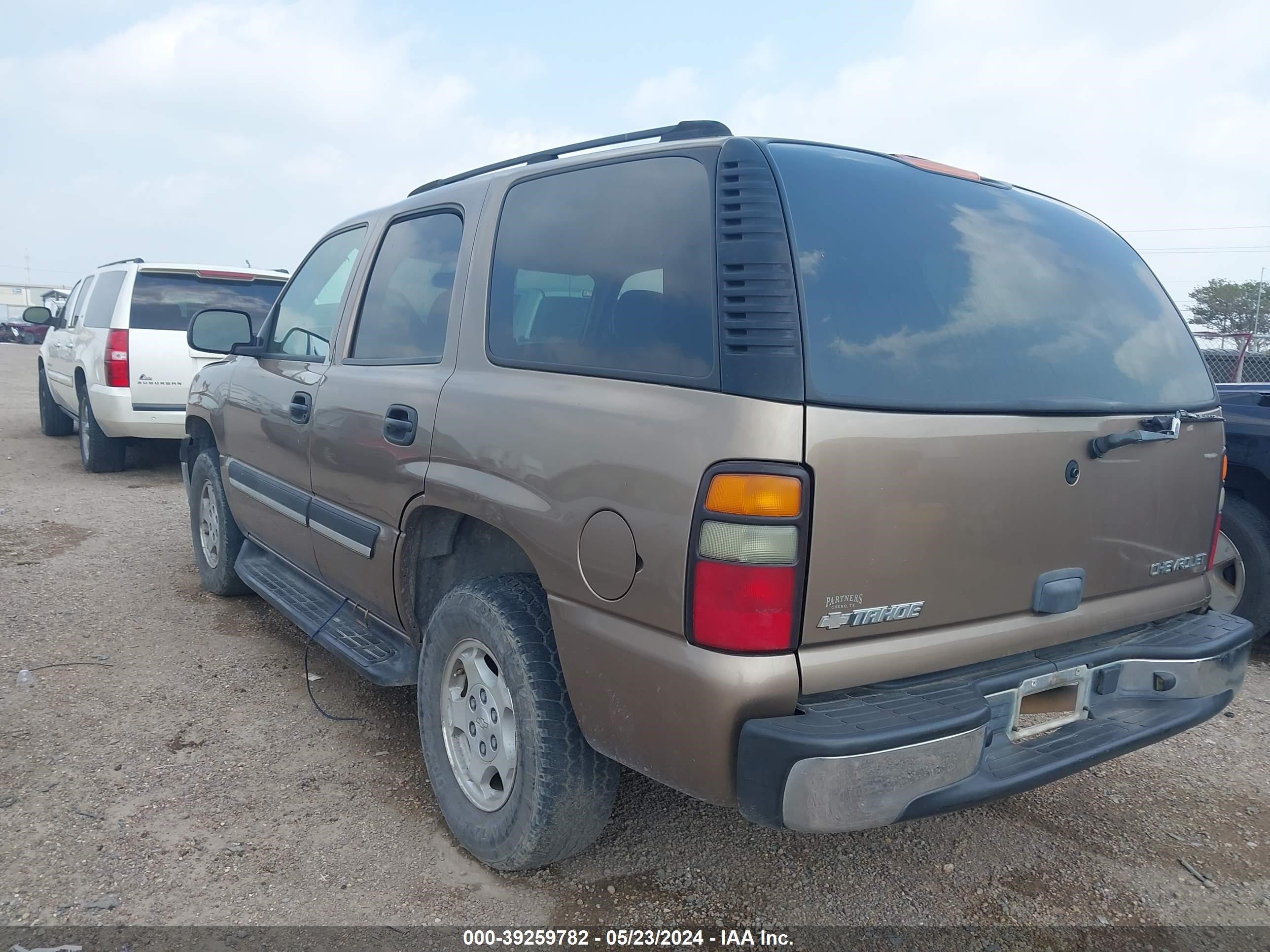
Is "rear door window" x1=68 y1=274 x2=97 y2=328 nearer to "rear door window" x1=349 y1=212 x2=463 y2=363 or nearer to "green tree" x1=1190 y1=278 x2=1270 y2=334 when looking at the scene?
"rear door window" x1=349 y1=212 x2=463 y2=363

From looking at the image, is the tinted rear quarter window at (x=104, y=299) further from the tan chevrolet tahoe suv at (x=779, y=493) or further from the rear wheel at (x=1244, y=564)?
the rear wheel at (x=1244, y=564)

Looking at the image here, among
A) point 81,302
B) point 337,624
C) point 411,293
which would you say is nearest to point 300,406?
point 411,293

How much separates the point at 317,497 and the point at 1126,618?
8.76 ft

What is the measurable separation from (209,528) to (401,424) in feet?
8.53

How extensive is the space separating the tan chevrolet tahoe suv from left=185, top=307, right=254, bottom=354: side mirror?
154cm

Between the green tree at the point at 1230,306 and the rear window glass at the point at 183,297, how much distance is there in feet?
63.1

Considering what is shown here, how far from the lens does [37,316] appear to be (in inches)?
400

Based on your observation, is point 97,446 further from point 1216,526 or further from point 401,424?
point 1216,526

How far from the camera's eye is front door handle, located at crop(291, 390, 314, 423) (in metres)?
3.48

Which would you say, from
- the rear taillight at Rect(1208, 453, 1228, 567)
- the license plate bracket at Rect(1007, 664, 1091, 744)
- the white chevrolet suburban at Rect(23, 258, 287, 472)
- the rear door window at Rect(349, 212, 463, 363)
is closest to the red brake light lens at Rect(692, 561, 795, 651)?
the license plate bracket at Rect(1007, 664, 1091, 744)

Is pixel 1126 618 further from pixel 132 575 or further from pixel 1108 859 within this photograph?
pixel 132 575

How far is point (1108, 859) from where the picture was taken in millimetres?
2723

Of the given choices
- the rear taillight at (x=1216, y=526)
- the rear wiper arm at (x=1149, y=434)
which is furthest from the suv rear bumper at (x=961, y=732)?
the rear wiper arm at (x=1149, y=434)

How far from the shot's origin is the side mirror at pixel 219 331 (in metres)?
4.23
